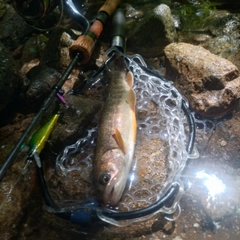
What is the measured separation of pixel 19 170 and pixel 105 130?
1317mm

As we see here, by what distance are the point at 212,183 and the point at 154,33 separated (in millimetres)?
2975

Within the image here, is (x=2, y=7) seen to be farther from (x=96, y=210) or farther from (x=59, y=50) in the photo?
(x=96, y=210)

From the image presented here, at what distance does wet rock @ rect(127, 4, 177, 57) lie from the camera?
15.7 feet

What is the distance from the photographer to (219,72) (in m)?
3.74

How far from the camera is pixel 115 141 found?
2990 millimetres

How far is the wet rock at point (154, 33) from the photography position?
477 centimetres

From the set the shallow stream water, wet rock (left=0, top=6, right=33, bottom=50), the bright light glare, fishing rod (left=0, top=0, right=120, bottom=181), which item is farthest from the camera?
wet rock (left=0, top=6, right=33, bottom=50)

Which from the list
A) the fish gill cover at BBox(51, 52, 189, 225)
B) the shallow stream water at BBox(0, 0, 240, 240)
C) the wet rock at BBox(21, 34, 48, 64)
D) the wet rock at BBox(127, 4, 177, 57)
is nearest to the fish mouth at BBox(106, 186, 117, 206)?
the fish gill cover at BBox(51, 52, 189, 225)

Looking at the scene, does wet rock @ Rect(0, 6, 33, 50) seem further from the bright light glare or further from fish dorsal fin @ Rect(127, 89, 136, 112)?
the bright light glare

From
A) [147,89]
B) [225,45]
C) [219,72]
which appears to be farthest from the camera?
[225,45]

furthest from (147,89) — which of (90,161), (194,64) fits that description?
(90,161)

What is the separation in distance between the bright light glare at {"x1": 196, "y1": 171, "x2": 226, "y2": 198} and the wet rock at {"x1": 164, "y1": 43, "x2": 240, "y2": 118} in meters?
0.96

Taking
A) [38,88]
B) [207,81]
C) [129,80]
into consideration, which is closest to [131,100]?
[129,80]

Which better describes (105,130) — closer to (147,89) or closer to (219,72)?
(147,89)
